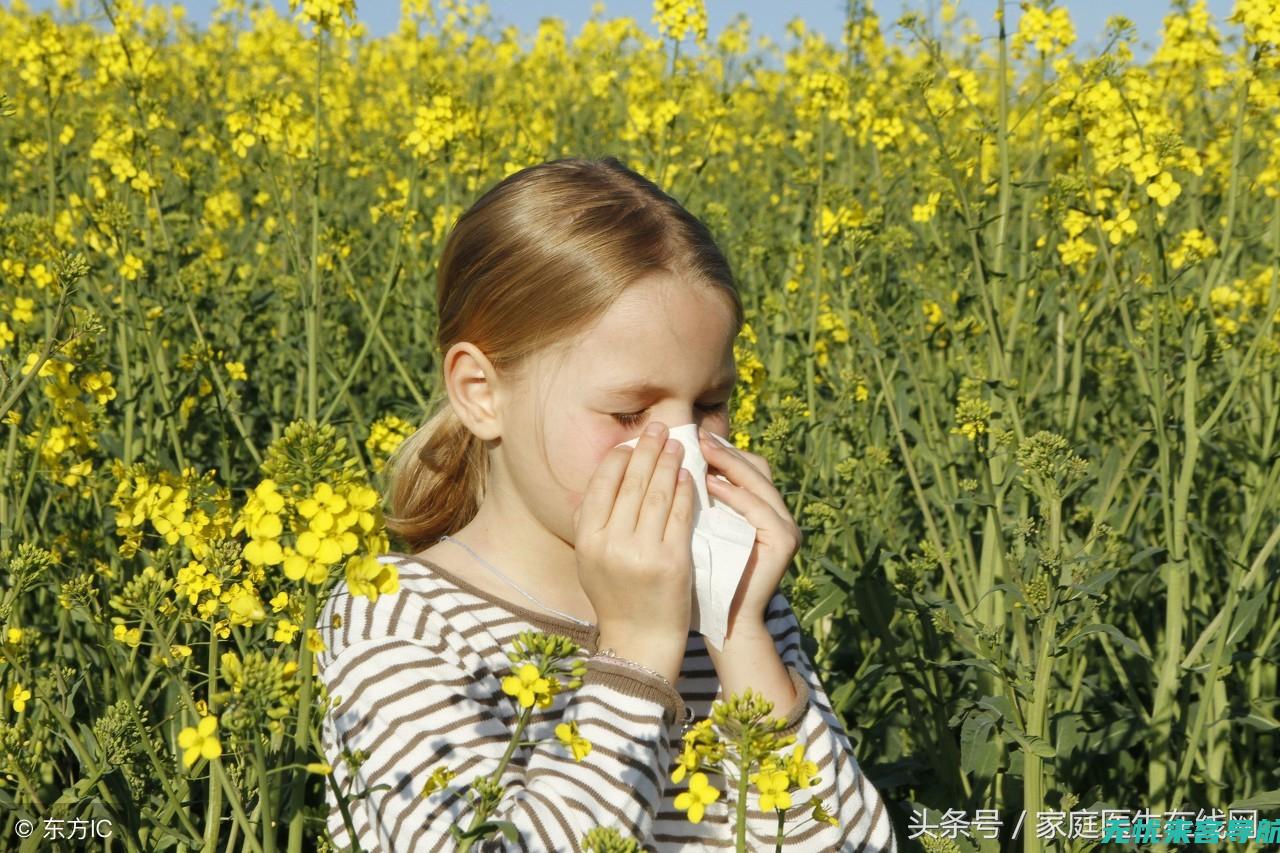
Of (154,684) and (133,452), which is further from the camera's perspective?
(133,452)

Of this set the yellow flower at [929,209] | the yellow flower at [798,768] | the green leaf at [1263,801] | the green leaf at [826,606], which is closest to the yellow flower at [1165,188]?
the yellow flower at [929,209]

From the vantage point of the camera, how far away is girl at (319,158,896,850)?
146 cm

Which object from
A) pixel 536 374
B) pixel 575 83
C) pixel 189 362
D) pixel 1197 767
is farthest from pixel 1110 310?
pixel 575 83

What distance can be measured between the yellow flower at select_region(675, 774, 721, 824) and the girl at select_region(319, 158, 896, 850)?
19cm

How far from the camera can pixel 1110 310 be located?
323 centimetres

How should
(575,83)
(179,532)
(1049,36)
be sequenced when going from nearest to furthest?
(179,532)
(1049,36)
(575,83)

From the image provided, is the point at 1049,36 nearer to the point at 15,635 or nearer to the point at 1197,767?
the point at 1197,767

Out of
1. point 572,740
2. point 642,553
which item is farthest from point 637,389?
point 572,740

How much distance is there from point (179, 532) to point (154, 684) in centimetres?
115

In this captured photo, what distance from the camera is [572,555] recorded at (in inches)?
74.6

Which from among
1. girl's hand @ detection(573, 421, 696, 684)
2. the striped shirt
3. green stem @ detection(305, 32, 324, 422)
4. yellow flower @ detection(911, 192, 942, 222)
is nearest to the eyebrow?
girl's hand @ detection(573, 421, 696, 684)

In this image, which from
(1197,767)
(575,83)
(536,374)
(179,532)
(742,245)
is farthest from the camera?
(575,83)

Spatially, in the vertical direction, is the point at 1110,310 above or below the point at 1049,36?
below

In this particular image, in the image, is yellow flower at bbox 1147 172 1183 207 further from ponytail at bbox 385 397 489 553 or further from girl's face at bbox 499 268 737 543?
ponytail at bbox 385 397 489 553
